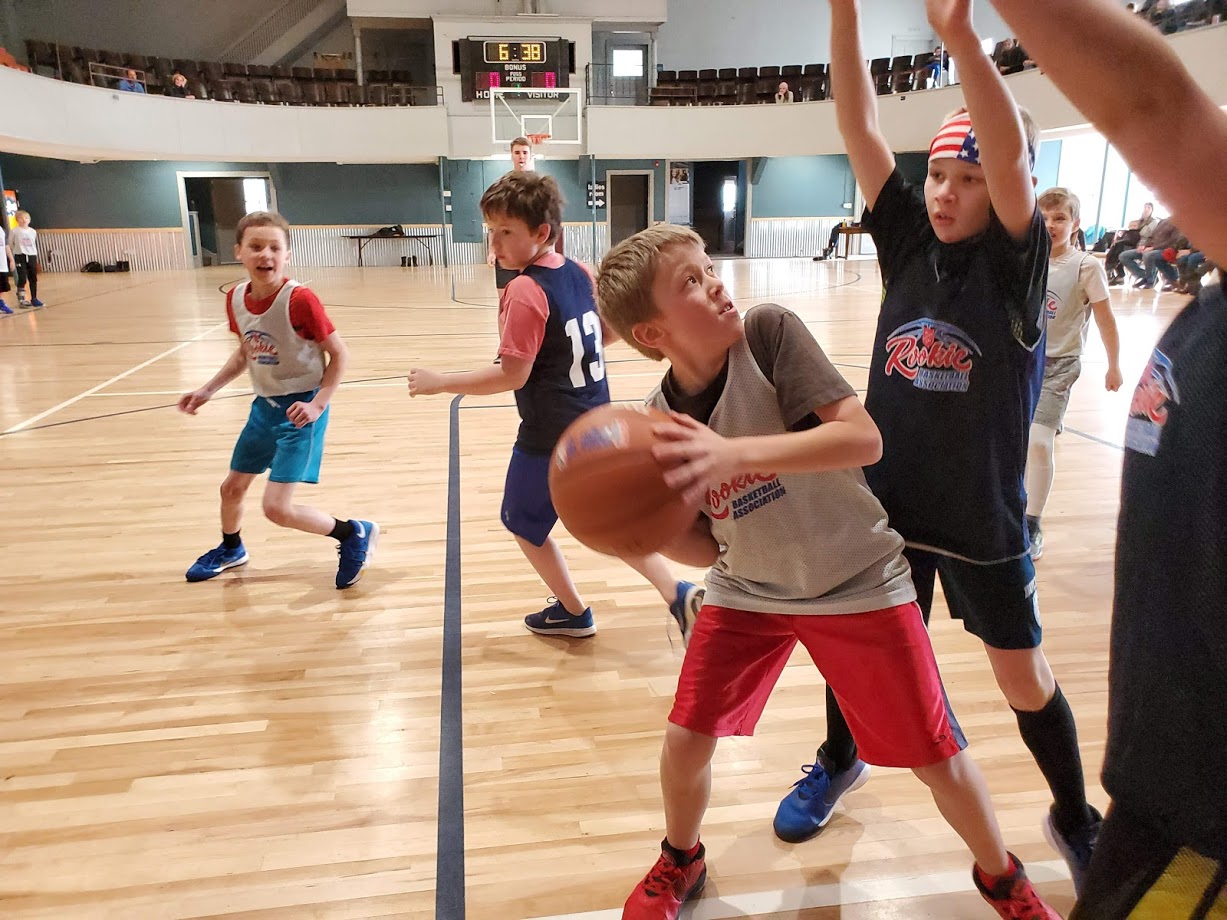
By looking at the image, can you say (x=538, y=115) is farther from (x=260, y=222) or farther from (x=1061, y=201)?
(x=1061, y=201)

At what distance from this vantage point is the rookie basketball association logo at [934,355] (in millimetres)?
1723

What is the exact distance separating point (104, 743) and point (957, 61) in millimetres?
2760

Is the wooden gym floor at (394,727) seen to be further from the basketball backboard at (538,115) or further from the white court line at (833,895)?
the basketball backboard at (538,115)

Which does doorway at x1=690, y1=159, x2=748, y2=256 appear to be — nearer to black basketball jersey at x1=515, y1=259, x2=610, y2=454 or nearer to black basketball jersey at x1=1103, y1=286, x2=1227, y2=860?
black basketball jersey at x1=515, y1=259, x2=610, y2=454

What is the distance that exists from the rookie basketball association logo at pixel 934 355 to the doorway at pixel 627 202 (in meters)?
24.0

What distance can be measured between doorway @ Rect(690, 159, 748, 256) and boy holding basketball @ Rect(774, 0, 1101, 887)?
957 inches

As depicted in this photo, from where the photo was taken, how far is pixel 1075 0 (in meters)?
0.70

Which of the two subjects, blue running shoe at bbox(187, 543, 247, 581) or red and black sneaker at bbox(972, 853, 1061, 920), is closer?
red and black sneaker at bbox(972, 853, 1061, 920)

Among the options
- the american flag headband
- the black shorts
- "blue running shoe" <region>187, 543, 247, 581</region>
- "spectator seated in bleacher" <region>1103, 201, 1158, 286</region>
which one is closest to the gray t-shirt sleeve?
the american flag headband

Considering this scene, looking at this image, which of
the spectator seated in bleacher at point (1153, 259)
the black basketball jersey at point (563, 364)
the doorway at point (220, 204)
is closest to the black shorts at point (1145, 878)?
the black basketball jersey at point (563, 364)

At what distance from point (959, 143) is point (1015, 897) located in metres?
1.45

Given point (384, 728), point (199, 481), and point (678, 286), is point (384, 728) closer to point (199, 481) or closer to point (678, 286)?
point (678, 286)

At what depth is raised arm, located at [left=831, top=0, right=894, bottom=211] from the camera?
175 centimetres

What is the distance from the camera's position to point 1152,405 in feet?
2.96
